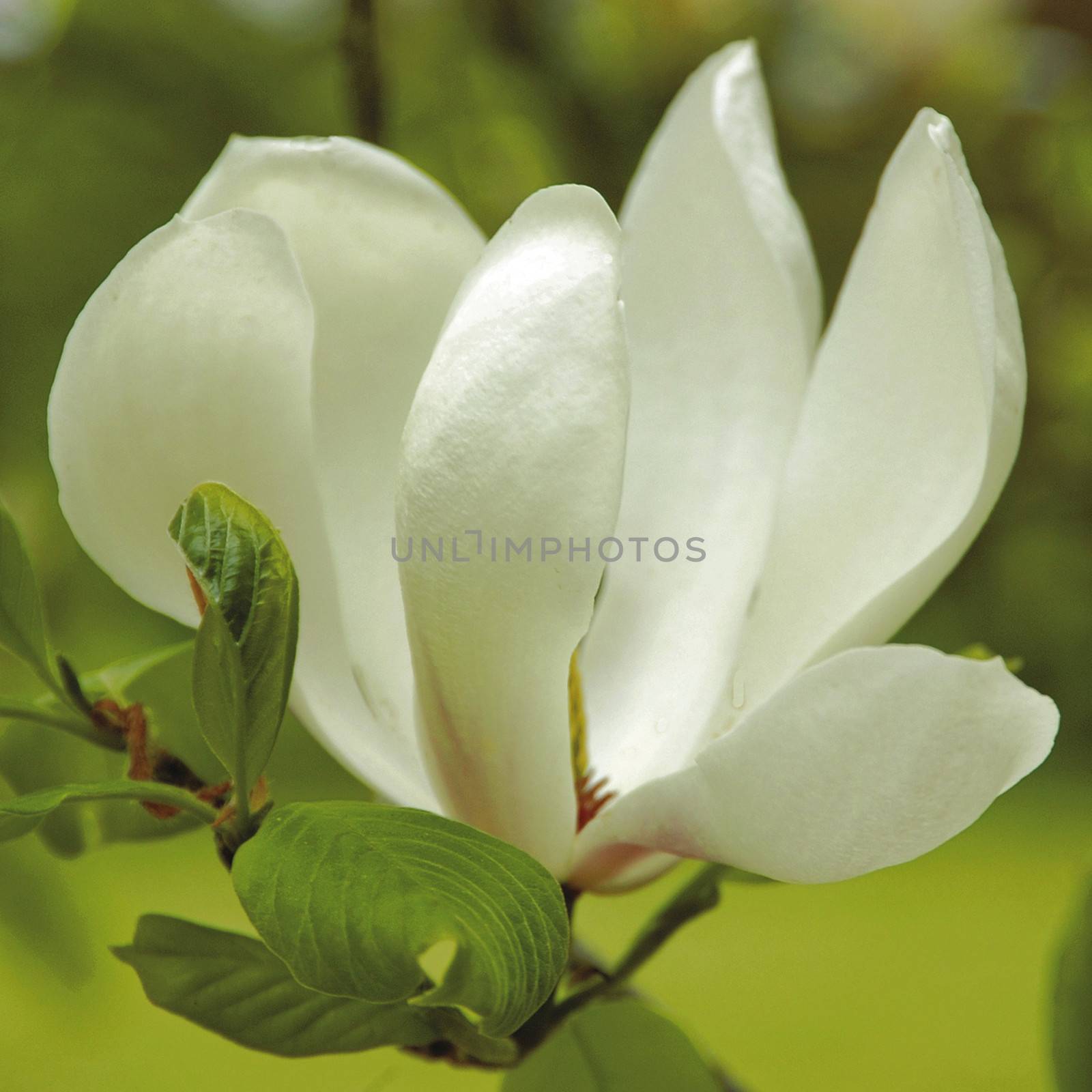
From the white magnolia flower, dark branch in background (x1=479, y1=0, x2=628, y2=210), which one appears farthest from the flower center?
dark branch in background (x1=479, y1=0, x2=628, y2=210)

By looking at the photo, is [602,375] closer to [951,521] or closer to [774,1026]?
[951,521]

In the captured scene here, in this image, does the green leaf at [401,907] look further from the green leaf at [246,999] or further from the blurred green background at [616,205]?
the blurred green background at [616,205]

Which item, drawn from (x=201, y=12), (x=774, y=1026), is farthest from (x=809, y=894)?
(x=201, y=12)

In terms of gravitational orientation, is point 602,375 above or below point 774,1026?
above

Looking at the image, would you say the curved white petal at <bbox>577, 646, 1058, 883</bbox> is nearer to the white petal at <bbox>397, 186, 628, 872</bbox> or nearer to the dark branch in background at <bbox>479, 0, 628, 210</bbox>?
the white petal at <bbox>397, 186, 628, 872</bbox>

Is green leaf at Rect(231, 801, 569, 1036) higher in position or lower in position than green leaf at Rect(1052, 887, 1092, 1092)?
higher

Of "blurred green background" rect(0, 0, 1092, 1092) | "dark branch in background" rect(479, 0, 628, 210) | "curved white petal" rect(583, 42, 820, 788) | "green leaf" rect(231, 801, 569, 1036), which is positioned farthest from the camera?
"dark branch in background" rect(479, 0, 628, 210)
